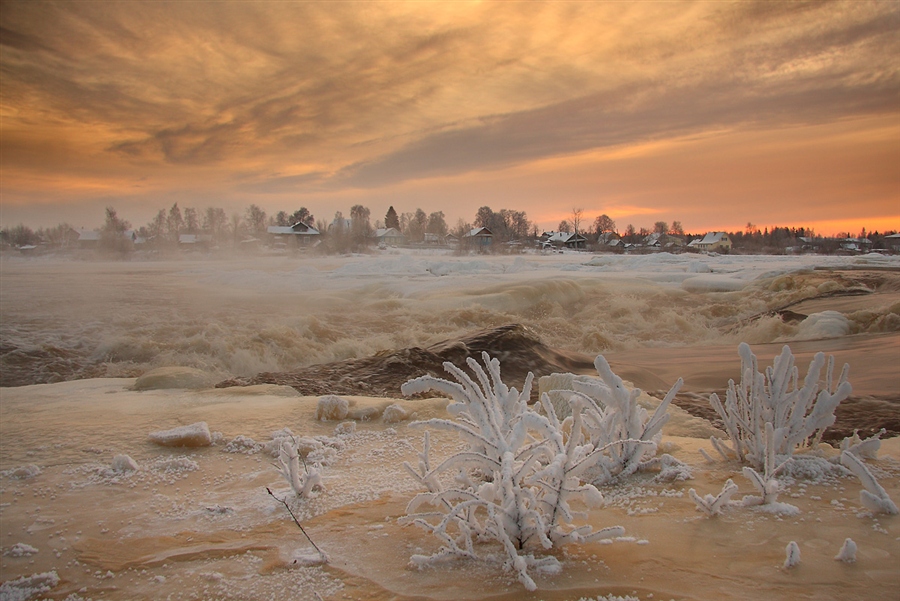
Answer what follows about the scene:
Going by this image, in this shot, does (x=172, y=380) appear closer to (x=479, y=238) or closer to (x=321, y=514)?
(x=321, y=514)

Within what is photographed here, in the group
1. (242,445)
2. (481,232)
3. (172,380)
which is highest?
(481,232)

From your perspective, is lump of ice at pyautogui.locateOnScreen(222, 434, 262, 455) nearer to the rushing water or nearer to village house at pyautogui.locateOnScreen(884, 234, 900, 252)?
the rushing water

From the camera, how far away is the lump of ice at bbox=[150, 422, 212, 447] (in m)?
3.09

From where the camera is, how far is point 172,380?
4.88m

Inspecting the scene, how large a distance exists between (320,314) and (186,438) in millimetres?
8399

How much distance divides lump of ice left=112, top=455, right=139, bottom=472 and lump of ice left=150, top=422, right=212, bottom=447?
0.33 meters

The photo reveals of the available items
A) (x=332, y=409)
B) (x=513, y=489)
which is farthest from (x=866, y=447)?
(x=332, y=409)

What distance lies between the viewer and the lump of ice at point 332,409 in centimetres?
364

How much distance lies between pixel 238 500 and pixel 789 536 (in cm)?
208

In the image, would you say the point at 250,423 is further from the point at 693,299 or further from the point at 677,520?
the point at 693,299

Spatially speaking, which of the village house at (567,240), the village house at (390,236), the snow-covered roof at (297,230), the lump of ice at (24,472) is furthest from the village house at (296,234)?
the lump of ice at (24,472)

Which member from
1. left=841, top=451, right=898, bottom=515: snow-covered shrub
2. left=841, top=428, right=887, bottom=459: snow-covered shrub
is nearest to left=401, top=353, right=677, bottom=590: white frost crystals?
left=841, top=451, right=898, bottom=515: snow-covered shrub

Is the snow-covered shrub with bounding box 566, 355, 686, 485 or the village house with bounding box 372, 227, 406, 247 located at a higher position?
the village house with bounding box 372, 227, 406, 247

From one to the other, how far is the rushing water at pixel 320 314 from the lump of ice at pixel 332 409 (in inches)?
134
